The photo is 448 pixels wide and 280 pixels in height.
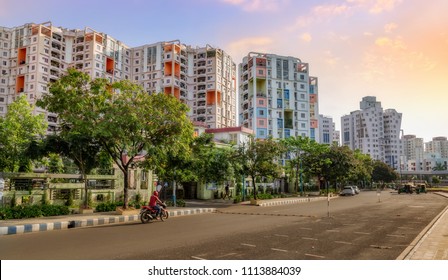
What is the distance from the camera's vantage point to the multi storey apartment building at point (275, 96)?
3622 inches

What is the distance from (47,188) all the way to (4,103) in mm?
80916

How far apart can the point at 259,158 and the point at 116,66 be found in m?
76.1

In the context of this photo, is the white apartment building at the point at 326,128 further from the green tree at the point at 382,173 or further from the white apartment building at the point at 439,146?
the green tree at the point at 382,173

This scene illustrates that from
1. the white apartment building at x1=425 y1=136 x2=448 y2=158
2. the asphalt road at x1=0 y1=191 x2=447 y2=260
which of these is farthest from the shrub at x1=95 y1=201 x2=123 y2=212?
the white apartment building at x1=425 y1=136 x2=448 y2=158

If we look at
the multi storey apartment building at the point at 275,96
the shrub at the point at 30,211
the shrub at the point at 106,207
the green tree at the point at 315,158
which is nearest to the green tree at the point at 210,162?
the shrub at the point at 106,207

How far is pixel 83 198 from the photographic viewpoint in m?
20.8

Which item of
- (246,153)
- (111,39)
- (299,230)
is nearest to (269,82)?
(111,39)

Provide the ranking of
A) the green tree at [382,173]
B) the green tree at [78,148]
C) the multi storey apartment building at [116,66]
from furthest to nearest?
the green tree at [382,173]
the multi storey apartment building at [116,66]
the green tree at [78,148]

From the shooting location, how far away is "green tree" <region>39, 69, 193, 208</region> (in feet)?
58.0

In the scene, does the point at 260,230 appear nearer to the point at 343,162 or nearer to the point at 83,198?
the point at 83,198

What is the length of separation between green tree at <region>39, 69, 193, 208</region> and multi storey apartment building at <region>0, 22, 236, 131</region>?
64008 millimetres

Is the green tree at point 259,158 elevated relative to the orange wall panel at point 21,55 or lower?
lower

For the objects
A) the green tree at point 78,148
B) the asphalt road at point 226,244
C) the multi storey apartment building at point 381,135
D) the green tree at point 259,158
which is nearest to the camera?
the asphalt road at point 226,244

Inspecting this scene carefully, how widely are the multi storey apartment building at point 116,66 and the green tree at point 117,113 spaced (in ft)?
210
